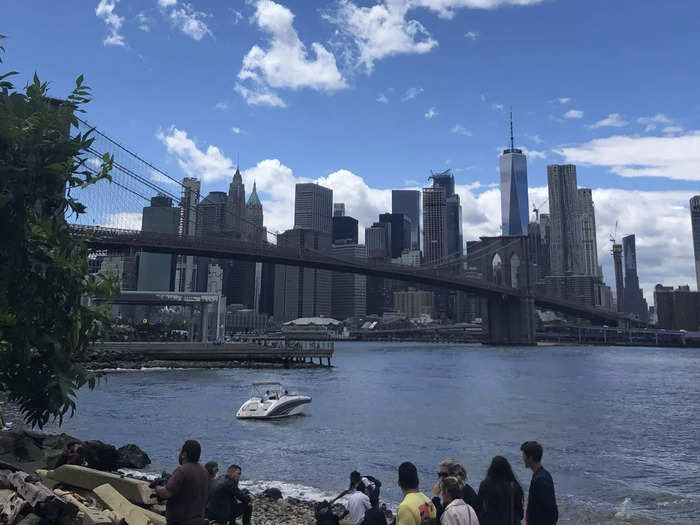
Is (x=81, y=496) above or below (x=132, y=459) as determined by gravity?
above

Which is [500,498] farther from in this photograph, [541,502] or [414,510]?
[414,510]

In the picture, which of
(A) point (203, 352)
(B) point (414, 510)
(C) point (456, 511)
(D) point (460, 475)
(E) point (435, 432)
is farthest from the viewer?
(A) point (203, 352)

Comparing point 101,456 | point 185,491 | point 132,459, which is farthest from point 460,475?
point 132,459

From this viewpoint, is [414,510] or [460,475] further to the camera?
[460,475]

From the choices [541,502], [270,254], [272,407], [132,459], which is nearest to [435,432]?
[272,407]

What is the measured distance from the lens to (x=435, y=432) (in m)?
22.5

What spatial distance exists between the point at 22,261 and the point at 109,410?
23.6 metres

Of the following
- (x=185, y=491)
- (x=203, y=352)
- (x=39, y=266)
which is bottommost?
(x=203, y=352)

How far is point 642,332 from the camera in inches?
6176

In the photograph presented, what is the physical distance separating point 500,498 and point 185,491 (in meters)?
3.02

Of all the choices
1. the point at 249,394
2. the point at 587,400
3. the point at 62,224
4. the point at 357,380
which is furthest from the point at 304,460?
the point at 357,380

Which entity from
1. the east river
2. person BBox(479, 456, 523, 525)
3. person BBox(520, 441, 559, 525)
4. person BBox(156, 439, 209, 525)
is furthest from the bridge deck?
person BBox(520, 441, 559, 525)

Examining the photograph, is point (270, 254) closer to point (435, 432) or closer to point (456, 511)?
point (435, 432)

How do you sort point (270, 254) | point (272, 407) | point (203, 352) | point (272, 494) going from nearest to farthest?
point (272, 494)
point (272, 407)
point (203, 352)
point (270, 254)
